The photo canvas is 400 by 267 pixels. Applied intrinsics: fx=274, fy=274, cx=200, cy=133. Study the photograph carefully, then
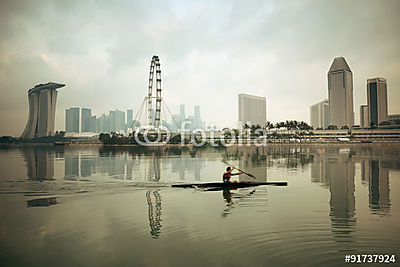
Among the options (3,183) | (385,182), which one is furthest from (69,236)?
(385,182)

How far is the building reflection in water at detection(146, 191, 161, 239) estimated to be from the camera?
34.5 ft

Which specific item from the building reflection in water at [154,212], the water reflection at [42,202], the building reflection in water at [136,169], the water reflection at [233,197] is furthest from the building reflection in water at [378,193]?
the water reflection at [42,202]

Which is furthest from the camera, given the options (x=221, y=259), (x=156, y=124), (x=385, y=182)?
(x=156, y=124)

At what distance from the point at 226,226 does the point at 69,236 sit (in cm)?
594

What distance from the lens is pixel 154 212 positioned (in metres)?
13.0

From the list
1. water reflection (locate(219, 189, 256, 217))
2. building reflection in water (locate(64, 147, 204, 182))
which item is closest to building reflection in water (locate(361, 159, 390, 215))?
water reflection (locate(219, 189, 256, 217))

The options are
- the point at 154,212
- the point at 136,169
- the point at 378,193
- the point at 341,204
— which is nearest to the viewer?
the point at 154,212

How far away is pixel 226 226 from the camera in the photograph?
1099cm

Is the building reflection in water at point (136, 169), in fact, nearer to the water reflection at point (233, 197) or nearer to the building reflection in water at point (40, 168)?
the building reflection in water at point (40, 168)

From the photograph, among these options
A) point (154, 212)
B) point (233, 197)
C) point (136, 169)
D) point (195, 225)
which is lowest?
point (195, 225)

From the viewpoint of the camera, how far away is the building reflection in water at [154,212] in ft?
34.5

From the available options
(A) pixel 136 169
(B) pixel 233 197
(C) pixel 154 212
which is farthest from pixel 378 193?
(A) pixel 136 169

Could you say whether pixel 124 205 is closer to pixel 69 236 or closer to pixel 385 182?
pixel 69 236

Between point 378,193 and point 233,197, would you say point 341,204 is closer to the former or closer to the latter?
point 378,193
